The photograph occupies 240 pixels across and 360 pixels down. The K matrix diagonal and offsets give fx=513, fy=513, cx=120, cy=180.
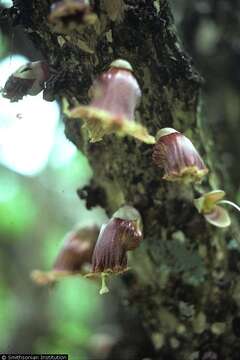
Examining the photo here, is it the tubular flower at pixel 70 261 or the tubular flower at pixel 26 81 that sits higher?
the tubular flower at pixel 26 81

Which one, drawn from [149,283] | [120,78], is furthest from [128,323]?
[120,78]

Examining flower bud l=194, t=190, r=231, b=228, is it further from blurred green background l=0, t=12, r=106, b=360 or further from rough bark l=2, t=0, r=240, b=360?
blurred green background l=0, t=12, r=106, b=360

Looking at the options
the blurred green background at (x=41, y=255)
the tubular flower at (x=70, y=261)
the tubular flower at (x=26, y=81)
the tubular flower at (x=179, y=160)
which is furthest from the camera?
the blurred green background at (x=41, y=255)

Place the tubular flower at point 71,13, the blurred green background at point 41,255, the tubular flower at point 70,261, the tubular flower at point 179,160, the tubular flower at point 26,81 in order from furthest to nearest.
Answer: the blurred green background at point 41,255 → the tubular flower at point 70,261 → the tubular flower at point 26,81 → the tubular flower at point 179,160 → the tubular flower at point 71,13

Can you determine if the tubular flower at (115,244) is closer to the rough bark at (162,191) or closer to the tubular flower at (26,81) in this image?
the rough bark at (162,191)

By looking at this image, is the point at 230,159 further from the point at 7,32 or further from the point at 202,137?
the point at 7,32

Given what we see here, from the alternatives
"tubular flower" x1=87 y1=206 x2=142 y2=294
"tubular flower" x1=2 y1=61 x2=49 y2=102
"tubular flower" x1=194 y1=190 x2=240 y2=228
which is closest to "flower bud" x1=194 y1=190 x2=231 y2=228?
"tubular flower" x1=194 y1=190 x2=240 y2=228

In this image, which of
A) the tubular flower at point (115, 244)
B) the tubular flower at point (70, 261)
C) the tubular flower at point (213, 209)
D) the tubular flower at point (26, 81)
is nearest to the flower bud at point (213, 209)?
the tubular flower at point (213, 209)
